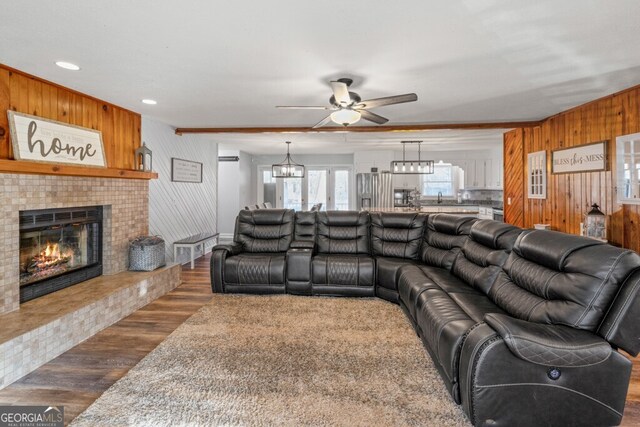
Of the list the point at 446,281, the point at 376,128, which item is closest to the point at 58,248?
the point at 446,281

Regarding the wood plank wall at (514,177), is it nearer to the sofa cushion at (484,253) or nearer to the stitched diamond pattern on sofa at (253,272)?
the sofa cushion at (484,253)

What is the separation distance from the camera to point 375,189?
8.80 metres

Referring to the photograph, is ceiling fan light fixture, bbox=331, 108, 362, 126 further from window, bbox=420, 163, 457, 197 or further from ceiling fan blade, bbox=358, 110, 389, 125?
window, bbox=420, 163, 457, 197

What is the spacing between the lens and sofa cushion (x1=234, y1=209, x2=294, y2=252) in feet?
15.0

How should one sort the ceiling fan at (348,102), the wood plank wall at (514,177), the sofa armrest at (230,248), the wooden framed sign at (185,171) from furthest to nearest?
the wood plank wall at (514,177)
the wooden framed sign at (185,171)
the sofa armrest at (230,248)
the ceiling fan at (348,102)

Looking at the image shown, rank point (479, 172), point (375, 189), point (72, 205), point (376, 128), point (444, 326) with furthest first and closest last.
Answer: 1. point (375, 189)
2. point (479, 172)
3. point (376, 128)
4. point (72, 205)
5. point (444, 326)

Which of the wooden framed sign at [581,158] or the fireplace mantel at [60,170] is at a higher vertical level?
the wooden framed sign at [581,158]

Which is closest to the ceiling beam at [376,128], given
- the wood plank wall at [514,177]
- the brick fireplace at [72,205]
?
the wood plank wall at [514,177]

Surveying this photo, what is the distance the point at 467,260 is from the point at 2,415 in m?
3.54

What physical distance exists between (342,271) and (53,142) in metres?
3.26

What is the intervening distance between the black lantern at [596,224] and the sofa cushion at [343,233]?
2.54m

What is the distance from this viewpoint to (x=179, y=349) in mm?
2688

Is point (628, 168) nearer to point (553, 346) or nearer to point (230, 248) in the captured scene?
point (553, 346)

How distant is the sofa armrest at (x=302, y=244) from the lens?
435 centimetres
